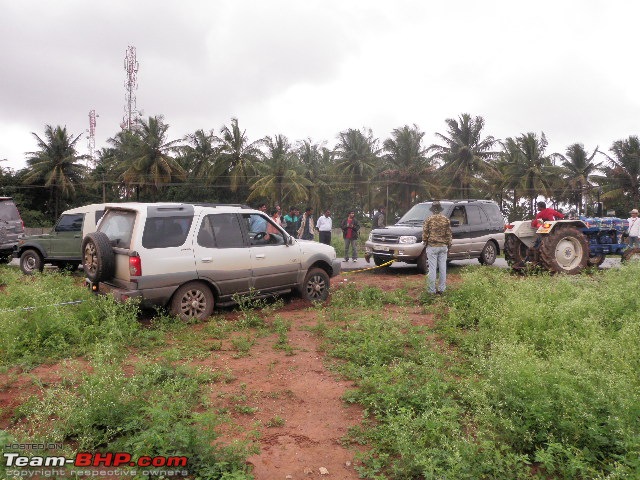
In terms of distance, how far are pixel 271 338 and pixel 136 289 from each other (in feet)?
6.74

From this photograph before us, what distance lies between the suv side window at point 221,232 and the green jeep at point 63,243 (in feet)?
18.7

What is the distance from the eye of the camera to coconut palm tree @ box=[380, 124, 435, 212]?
42.4 meters

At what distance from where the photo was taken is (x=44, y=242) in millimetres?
12992

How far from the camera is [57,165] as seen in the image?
1662 inches

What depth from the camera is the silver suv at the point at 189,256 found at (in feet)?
23.0

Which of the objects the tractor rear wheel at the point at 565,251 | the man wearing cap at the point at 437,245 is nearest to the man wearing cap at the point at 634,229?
the tractor rear wheel at the point at 565,251

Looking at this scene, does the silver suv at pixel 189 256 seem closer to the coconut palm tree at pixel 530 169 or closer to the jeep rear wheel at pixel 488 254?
the jeep rear wheel at pixel 488 254

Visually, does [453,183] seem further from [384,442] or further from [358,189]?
[384,442]

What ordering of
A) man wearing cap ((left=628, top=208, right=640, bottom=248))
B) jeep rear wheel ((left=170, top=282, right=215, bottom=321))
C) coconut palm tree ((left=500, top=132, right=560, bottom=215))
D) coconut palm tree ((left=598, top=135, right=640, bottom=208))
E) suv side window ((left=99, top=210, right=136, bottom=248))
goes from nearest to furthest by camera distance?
suv side window ((left=99, top=210, right=136, bottom=248))
jeep rear wheel ((left=170, top=282, right=215, bottom=321))
man wearing cap ((left=628, top=208, right=640, bottom=248))
coconut palm tree ((left=598, top=135, right=640, bottom=208))
coconut palm tree ((left=500, top=132, right=560, bottom=215))

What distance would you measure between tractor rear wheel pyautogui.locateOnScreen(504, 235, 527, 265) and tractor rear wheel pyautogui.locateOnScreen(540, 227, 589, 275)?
697 mm

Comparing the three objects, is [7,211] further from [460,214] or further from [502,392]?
[502,392]

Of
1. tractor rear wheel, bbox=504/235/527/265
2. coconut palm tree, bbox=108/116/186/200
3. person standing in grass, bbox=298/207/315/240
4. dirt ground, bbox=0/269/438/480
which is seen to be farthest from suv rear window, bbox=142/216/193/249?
coconut palm tree, bbox=108/116/186/200

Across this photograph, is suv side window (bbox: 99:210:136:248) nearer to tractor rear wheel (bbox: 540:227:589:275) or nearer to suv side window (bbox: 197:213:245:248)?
suv side window (bbox: 197:213:245:248)

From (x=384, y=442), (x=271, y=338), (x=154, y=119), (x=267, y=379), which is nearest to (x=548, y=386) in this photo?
(x=384, y=442)
